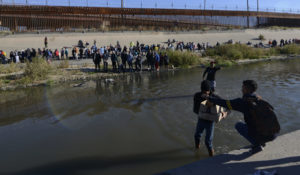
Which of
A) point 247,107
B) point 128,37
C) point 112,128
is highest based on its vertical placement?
point 128,37

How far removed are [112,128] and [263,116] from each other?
5.04 meters

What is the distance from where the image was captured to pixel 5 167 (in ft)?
19.4

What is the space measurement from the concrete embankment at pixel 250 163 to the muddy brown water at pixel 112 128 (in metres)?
1.16

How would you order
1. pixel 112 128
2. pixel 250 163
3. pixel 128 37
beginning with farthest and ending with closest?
pixel 128 37 < pixel 112 128 < pixel 250 163

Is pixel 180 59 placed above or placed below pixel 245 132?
above

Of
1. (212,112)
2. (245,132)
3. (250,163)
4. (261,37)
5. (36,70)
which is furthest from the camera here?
(261,37)

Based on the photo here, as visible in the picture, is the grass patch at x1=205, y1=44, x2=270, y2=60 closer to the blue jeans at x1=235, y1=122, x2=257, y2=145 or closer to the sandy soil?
the sandy soil

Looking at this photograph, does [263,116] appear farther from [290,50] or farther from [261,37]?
[261,37]

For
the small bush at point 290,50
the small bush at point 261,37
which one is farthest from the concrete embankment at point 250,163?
the small bush at point 261,37

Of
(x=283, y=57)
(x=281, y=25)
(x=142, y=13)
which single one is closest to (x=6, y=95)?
(x=283, y=57)

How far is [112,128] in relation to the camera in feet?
26.9

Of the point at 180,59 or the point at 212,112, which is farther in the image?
the point at 180,59

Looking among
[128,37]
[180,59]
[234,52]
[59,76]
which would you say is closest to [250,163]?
[59,76]

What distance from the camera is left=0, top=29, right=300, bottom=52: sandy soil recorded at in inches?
1236
